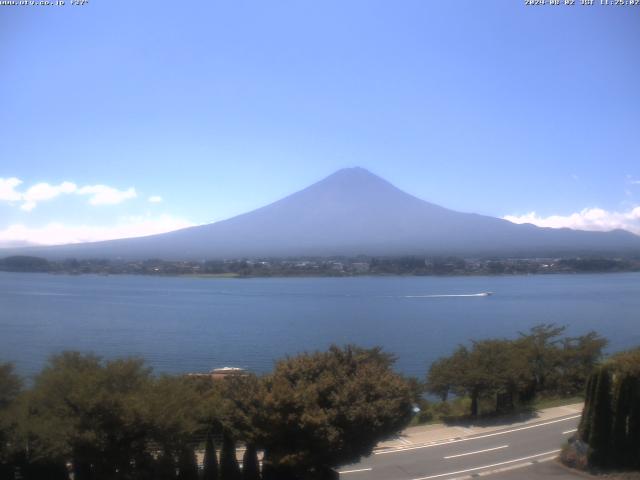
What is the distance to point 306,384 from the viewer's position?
20.7 feet

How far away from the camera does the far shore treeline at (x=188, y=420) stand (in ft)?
18.5

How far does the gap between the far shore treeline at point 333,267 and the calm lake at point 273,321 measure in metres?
19.1

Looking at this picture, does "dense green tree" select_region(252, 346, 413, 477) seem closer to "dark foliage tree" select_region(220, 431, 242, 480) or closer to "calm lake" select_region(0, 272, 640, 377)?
"dark foliage tree" select_region(220, 431, 242, 480)

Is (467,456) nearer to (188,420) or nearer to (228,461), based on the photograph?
(228,461)

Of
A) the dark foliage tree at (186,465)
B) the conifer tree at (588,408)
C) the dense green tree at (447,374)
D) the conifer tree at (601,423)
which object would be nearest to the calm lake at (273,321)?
the dense green tree at (447,374)

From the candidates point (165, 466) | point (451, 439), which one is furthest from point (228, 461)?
point (451, 439)

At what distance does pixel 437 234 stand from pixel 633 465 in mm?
101011

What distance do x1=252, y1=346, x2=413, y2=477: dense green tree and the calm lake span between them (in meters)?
13.3

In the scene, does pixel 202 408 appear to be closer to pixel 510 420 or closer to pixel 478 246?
pixel 510 420

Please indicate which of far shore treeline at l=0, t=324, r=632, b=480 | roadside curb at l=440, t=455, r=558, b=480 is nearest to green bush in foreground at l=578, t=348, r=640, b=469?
roadside curb at l=440, t=455, r=558, b=480

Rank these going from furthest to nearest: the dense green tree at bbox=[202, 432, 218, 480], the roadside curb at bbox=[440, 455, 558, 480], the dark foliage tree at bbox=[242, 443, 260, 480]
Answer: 1. the roadside curb at bbox=[440, 455, 558, 480]
2. the dark foliage tree at bbox=[242, 443, 260, 480]
3. the dense green tree at bbox=[202, 432, 218, 480]

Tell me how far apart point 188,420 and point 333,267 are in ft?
230

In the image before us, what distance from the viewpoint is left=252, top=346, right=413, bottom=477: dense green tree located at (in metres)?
5.84

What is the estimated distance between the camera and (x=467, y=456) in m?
8.18
